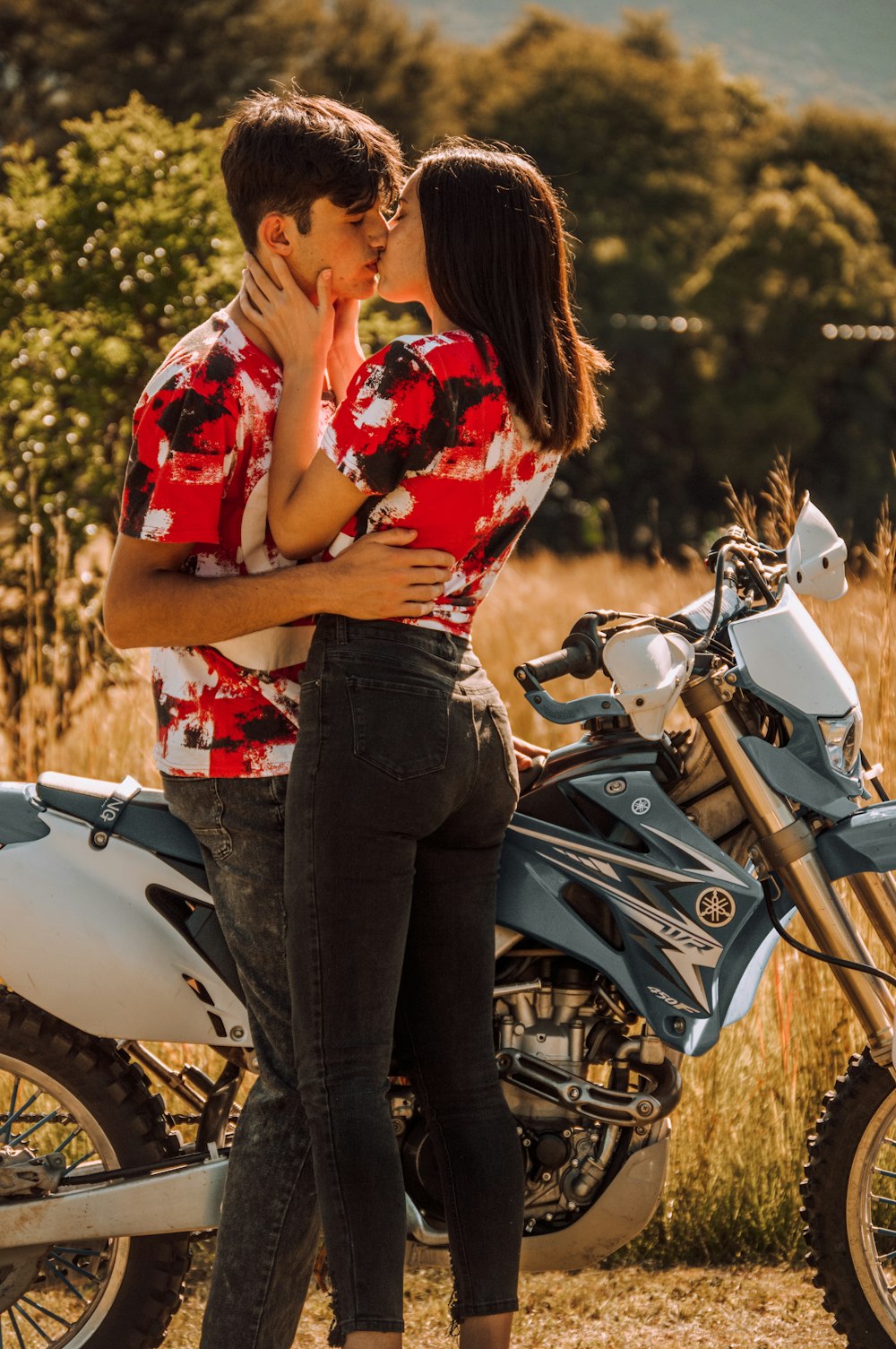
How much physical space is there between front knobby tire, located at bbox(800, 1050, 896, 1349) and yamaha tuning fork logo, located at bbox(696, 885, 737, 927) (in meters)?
0.42

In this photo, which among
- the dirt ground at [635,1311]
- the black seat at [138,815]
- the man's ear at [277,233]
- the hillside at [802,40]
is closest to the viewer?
the man's ear at [277,233]

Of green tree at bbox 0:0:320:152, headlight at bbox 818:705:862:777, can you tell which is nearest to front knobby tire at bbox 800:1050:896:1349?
headlight at bbox 818:705:862:777

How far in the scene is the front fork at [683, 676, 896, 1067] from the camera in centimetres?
243

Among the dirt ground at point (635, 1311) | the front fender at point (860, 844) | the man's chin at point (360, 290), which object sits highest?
the man's chin at point (360, 290)

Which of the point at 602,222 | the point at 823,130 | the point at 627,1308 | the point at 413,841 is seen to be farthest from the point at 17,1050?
the point at 823,130

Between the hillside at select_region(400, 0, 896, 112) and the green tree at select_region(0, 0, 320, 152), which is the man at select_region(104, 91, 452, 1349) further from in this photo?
the hillside at select_region(400, 0, 896, 112)

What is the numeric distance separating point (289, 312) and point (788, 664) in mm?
957

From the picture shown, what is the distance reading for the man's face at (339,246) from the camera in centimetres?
232

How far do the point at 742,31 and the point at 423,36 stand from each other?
1597 inches

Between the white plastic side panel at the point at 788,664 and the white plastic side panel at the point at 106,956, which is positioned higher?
the white plastic side panel at the point at 788,664

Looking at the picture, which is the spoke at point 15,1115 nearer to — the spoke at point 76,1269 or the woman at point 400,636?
the spoke at point 76,1269

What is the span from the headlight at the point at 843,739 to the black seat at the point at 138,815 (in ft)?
3.44

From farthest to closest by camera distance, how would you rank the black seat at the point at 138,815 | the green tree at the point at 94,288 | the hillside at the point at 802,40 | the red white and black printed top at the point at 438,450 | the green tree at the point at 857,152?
the hillside at the point at 802,40 < the green tree at the point at 857,152 < the green tree at the point at 94,288 < the black seat at the point at 138,815 < the red white and black printed top at the point at 438,450

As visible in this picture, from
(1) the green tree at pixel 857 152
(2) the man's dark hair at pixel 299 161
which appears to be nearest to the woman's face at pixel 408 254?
(2) the man's dark hair at pixel 299 161
